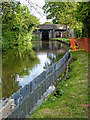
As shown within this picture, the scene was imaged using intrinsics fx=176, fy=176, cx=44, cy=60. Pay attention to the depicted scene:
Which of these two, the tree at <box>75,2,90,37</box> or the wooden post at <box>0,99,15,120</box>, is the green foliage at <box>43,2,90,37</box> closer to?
the tree at <box>75,2,90,37</box>

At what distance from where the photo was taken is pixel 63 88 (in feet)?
21.8

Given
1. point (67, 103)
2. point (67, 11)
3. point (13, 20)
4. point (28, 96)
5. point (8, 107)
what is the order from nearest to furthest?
point (13, 20)
point (8, 107)
point (28, 96)
point (67, 103)
point (67, 11)

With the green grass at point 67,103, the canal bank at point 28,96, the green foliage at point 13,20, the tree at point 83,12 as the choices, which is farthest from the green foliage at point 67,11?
the green grass at point 67,103

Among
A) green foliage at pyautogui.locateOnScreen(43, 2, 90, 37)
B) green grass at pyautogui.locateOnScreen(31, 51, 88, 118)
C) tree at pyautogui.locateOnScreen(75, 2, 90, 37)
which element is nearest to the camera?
green foliage at pyautogui.locateOnScreen(43, 2, 90, 37)

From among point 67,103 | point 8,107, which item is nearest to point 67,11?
point 67,103

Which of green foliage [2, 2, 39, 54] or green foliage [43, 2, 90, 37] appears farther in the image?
green foliage [43, 2, 90, 37]

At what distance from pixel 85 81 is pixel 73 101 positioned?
1973 mm

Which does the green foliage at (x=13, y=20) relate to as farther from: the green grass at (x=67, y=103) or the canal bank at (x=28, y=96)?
the green grass at (x=67, y=103)

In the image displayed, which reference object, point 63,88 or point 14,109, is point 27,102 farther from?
point 63,88

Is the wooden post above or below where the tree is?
below

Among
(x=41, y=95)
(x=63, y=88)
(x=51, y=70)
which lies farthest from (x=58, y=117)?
(x=51, y=70)

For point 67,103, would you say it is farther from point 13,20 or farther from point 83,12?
point 83,12

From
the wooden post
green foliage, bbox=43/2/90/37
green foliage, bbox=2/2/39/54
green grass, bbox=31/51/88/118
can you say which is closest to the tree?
green foliage, bbox=43/2/90/37

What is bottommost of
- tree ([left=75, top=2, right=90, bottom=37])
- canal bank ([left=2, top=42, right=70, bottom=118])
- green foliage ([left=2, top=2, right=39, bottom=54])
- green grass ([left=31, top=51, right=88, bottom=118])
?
green grass ([left=31, top=51, right=88, bottom=118])
